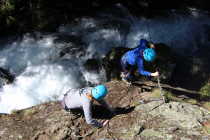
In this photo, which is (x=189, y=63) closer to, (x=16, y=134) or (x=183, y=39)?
(x=183, y=39)

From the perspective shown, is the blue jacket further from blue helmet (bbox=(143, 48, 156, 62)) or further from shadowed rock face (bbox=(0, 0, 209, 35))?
shadowed rock face (bbox=(0, 0, 209, 35))

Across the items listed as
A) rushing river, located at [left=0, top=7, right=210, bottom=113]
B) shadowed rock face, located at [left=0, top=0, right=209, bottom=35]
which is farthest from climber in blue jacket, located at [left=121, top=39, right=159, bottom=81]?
A: shadowed rock face, located at [left=0, top=0, right=209, bottom=35]

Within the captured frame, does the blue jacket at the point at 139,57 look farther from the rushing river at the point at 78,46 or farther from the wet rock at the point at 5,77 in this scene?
the wet rock at the point at 5,77

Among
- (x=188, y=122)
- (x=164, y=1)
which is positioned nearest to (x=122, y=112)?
(x=188, y=122)

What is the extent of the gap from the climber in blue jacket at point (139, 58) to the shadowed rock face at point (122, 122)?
2.71 feet

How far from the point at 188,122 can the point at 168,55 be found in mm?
5195

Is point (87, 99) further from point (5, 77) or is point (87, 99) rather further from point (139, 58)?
point (5, 77)

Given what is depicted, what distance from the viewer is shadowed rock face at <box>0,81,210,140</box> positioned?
890 cm

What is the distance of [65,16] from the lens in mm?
15578

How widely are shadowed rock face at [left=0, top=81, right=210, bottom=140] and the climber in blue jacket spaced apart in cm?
83

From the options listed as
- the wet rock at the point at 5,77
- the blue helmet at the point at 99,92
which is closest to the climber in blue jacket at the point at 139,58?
the blue helmet at the point at 99,92

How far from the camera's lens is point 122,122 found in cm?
947

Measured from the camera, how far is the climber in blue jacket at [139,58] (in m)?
9.62

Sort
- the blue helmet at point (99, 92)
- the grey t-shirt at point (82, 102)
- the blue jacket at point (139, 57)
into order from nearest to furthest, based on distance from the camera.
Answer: the blue helmet at point (99, 92), the grey t-shirt at point (82, 102), the blue jacket at point (139, 57)
